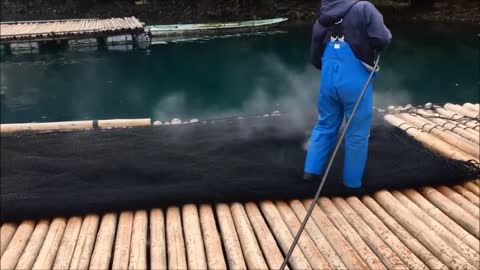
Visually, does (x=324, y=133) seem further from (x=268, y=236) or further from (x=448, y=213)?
(x=448, y=213)

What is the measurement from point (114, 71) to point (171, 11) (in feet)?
33.5

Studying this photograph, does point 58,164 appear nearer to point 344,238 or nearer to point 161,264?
point 161,264

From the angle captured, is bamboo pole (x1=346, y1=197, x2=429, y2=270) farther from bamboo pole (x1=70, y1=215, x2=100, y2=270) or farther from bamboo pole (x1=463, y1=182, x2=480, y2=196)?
bamboo pole (x1=70, y1=215, x2=100, y2=270)

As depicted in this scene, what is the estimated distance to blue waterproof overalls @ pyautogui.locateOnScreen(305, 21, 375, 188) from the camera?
393 centimetres

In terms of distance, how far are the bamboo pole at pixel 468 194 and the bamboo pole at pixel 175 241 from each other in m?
2.80

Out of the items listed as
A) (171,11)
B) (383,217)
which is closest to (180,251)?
(383,217)

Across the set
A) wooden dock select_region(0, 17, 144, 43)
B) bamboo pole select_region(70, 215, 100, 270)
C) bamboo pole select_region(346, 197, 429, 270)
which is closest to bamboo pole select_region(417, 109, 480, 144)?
bamboo pole select_region(346, 197, 429, 270)

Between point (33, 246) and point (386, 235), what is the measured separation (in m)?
2.95

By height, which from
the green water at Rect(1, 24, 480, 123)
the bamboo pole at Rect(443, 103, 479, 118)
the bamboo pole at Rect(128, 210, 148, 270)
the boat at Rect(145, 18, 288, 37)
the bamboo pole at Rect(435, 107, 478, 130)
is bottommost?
the green water at Rect(1, 24, 480, 123)

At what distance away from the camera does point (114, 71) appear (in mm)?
18375

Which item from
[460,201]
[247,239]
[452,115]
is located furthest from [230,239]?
[452,115]

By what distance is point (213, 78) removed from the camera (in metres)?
18.2

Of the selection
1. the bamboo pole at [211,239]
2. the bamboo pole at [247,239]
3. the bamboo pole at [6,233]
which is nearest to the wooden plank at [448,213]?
the bamboo pole at [247,239]

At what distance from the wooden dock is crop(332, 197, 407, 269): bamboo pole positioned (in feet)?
57.6
